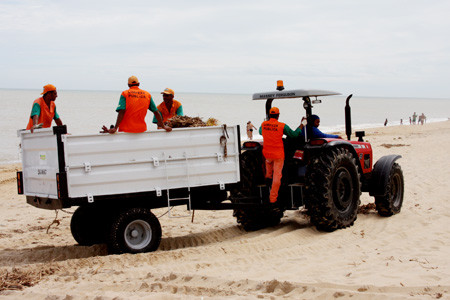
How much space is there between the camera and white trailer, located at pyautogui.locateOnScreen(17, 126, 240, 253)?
6352 mm

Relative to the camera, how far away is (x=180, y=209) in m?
10.7

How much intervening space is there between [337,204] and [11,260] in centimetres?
449

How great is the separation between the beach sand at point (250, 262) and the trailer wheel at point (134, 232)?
8.0 inches

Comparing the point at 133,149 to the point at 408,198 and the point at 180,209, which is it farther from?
the point at 408,198

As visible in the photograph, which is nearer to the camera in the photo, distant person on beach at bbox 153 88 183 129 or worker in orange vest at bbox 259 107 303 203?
worker in orange vest at bbox 259 107 303 203

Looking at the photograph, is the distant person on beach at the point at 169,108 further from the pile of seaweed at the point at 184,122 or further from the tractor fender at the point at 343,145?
the tractor fender at the point at 343,145

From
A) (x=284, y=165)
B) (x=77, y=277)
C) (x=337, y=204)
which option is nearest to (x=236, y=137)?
(x=284, y=165)

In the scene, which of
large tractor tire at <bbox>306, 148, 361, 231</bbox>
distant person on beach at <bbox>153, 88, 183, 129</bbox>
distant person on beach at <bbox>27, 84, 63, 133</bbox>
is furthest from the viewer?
distant person on beach at <bbox>153, 88, 183, 129</bbox>

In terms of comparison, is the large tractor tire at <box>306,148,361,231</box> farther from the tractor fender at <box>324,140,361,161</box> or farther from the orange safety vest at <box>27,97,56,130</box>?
the orange safety vest at <box>27,97,56,130</box>

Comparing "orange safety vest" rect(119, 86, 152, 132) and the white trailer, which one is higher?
"orange safety vest" rect(119, 86, 152, 132)

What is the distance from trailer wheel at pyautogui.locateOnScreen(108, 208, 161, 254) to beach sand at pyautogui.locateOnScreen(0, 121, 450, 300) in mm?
203

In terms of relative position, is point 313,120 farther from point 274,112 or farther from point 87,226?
point 87,226

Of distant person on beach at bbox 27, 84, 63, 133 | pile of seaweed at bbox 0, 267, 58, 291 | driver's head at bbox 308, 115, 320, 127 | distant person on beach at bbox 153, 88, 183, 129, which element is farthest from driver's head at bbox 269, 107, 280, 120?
pile of seaweed at bbox 0, 267, 58, 291

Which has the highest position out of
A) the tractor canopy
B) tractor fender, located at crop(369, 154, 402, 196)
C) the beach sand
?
the tractor canopy
